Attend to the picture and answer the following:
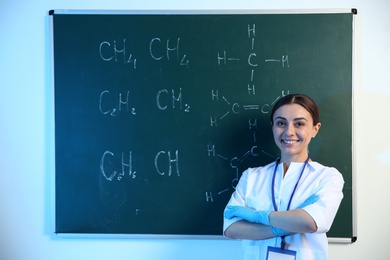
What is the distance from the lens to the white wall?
7.75ft

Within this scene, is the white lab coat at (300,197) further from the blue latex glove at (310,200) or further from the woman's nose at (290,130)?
the woman's nose at (290,130)

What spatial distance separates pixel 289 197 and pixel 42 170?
171 cm

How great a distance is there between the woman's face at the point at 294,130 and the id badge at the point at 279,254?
487mm

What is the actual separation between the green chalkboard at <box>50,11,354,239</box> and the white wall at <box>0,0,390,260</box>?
0.10 m

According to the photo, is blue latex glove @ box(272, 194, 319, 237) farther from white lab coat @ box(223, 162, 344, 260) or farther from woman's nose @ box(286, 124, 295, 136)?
woman's nose @ box(286, 124, 295, 136)

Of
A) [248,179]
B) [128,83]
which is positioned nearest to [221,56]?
[128,83]

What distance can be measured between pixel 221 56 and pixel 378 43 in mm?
1064

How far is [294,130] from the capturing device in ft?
6.16

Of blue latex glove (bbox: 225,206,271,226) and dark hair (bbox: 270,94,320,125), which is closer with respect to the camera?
blue latex glove (bbox: 225,206,271,226)

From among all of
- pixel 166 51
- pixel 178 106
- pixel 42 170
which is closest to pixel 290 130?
pixel 178 106

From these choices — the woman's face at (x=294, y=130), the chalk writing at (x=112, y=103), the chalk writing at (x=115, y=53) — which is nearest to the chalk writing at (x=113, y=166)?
the chalk writing at (x=112, y=103)

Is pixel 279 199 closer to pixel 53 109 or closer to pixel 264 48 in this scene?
pixel 264 48

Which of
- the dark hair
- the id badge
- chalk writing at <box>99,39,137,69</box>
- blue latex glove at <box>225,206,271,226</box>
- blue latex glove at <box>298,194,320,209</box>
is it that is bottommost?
the id badge

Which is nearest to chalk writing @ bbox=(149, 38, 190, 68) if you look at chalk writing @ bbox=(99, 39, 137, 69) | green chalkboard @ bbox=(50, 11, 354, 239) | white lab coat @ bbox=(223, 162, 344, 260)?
green chalkboard @ bbox=(50, 11, 354, 239)
